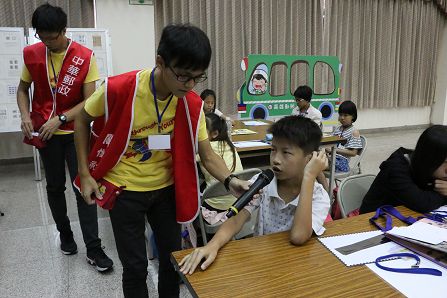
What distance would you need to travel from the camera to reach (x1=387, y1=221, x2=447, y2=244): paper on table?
1.04m

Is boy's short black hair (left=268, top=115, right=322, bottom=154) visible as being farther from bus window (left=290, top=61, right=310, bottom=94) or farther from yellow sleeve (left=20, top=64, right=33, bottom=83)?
bus window (left=290, top=61, right=310, bottom=94)

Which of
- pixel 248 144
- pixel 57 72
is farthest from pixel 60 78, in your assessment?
pixel 248 144

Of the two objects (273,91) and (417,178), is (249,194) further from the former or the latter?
(273,91)

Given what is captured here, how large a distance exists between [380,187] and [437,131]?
12.7 inches

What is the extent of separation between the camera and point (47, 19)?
1635 millimetres

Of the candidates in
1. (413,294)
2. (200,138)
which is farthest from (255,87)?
(413,294)

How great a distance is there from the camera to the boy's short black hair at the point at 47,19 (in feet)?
5.36

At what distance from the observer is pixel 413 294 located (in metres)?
0.83

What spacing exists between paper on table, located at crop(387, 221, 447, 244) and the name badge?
751mm

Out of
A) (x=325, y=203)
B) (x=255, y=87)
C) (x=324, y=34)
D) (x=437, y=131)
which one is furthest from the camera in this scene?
(x=324, y=34)

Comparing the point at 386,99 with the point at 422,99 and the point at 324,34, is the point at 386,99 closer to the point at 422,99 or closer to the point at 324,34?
the point at 422,99

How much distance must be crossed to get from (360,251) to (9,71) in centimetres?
415

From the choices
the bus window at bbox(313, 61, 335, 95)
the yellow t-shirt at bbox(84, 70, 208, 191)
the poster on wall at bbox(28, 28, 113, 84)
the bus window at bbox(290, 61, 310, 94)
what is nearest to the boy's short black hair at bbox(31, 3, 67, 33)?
the yellow t-shirt at bbox(84, 70, 208, 191)

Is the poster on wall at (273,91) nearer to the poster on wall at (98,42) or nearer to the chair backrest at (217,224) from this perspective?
the poster on wall at (98,42)
